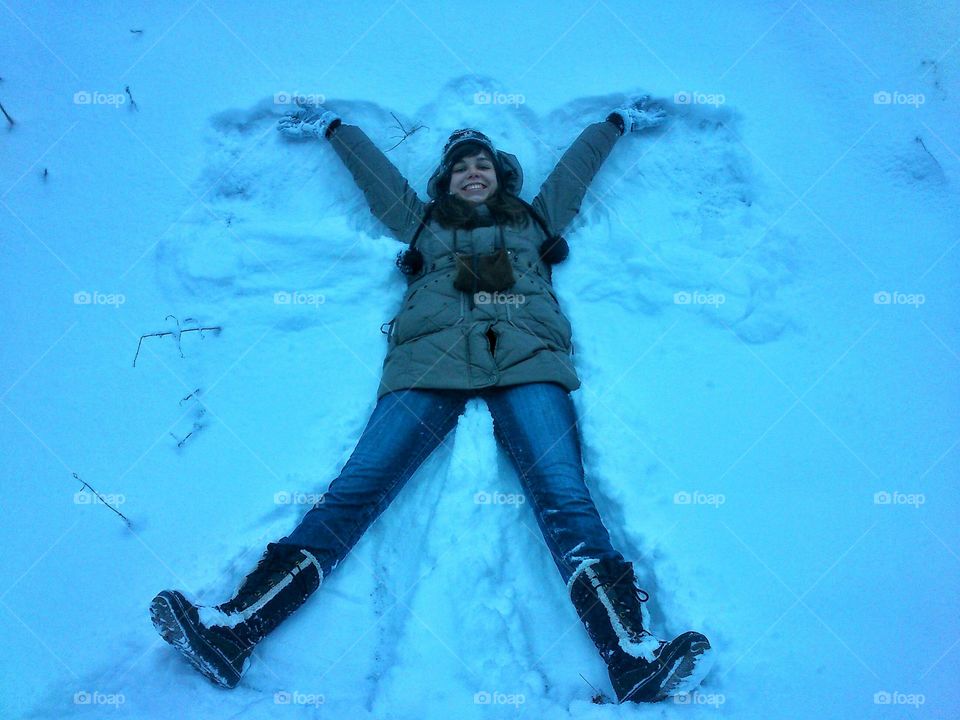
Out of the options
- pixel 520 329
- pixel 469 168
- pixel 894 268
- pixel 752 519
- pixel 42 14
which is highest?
pixel 42 14

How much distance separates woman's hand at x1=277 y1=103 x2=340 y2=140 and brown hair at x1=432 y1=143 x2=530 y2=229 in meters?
0.78

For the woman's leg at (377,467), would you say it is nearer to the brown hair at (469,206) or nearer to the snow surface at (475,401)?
the snow surface at (475,401)

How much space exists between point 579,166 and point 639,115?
57cm

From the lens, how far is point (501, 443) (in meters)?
2.96

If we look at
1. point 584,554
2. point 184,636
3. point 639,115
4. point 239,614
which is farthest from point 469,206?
point 184,636

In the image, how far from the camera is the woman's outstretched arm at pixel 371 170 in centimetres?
353

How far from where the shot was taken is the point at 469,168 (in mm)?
3525

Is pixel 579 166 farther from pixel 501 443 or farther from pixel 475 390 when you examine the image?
pixel 501 443

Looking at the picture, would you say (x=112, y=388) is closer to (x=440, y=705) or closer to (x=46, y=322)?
(x=46, y=322)

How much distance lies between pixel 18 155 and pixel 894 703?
16.9 feet

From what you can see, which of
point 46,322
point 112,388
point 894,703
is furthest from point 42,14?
point 894,703

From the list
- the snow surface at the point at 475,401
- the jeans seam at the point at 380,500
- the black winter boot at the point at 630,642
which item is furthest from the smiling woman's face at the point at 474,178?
the black winter boot at the point at 630,642

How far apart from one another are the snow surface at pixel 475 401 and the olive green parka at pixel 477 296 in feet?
0.59

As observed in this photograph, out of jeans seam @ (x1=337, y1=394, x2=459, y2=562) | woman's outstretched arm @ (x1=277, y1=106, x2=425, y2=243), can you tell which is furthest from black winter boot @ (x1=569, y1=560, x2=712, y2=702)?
woman's outstretched arm @ (x1=277, y1=106, x2=425, y2=243)
